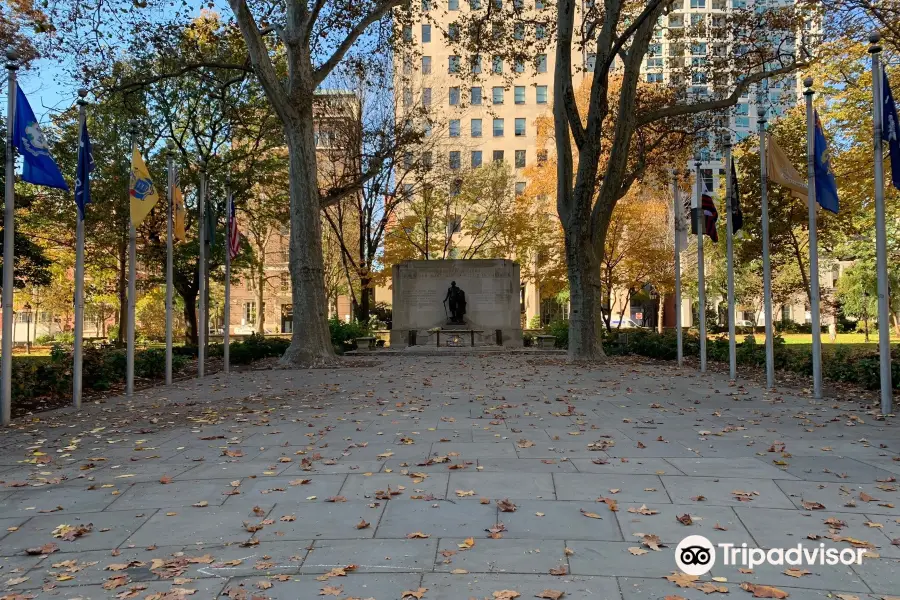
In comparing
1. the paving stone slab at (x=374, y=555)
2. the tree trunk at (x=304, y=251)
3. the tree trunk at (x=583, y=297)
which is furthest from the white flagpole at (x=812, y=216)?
the tree trunk at (x=304, y=251)

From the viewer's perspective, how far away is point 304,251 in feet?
60.7

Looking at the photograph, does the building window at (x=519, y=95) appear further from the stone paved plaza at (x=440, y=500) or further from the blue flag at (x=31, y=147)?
the blue flag at (x=31, y=147)

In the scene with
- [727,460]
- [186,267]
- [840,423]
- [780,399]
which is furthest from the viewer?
[186,267]

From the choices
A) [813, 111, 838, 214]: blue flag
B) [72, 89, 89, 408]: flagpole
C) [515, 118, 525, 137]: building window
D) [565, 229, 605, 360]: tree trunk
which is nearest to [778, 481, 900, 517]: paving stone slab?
[813, 111, 838, 214]: blue flag

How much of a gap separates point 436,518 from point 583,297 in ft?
49.9

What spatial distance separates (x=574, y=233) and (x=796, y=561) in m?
15.8

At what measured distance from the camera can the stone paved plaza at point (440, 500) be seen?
11.8 ft

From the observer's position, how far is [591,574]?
11.9 feet

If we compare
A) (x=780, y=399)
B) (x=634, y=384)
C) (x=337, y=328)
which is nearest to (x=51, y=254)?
(x=337, y=328)

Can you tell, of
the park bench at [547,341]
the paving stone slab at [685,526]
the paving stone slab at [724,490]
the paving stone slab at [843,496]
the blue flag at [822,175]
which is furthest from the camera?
the park bench at [547,341]

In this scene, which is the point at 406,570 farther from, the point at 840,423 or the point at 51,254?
the point at 51,254

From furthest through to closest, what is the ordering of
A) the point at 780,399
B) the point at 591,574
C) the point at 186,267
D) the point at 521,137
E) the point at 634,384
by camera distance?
the point at 521,137, the point at 186,267, the point at 634,384, the point at 780,399, the point at 591,574

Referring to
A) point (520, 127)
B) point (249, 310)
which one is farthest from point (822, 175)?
point (520, 127)

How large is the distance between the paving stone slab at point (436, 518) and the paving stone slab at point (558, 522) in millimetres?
166
